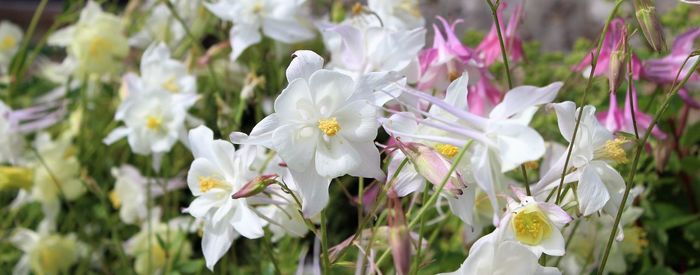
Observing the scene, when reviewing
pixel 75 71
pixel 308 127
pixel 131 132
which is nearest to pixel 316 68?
pixel 308 127

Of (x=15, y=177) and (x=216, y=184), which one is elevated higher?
(x=216, y=184)

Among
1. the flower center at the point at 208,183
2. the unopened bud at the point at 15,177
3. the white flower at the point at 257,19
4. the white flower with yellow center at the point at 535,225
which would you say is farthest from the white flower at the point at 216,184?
the unopened bud at the point at 15,177

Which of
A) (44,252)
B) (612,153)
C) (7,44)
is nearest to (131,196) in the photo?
(44,252)

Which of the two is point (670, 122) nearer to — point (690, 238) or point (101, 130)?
point (690, 238)

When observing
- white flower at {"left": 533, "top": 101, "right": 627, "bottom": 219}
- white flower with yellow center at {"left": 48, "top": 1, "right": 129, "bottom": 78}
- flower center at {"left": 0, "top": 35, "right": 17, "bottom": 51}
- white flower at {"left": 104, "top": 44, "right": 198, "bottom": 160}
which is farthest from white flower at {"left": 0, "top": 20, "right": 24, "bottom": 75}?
white flower at {"left": 533, "top": 101, "right": 627, "bottom": 219}

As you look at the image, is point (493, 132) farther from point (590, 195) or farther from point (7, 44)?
point (7, 44)

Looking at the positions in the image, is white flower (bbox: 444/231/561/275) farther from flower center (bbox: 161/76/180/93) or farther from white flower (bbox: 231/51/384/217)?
flower center (bbox: 161/76/180/93)
